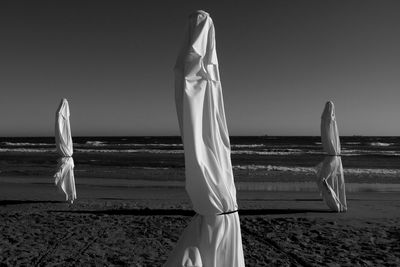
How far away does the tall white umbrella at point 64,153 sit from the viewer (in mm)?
9602

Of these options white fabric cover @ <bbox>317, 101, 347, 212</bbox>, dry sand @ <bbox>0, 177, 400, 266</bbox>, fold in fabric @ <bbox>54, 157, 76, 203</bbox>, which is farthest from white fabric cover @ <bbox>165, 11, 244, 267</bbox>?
fold in fabric @ <bbox>54, 157, 76, 203</bbox>

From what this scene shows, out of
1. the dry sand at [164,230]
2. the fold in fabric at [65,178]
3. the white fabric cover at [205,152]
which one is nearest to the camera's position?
the white fabric cover at [205,152]

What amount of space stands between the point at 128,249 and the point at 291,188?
900 centimetres

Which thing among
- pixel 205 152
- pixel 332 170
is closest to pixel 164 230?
pixel 332 170

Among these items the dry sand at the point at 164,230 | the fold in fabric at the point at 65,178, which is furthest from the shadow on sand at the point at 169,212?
the fold in fabric at the point at 65,178

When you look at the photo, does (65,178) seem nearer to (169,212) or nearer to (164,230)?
(169,212)

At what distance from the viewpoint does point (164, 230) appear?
734cm

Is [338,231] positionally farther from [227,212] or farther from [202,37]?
[202,37]

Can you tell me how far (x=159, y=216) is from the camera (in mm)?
8531

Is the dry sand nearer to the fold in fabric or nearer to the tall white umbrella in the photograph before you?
the fold in fabric

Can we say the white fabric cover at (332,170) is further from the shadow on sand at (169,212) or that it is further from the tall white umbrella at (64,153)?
the tall white umbrella at (64,153)

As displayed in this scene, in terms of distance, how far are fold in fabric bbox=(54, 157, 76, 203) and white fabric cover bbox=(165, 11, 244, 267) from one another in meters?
7.33

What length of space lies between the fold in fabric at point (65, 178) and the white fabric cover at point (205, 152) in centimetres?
733

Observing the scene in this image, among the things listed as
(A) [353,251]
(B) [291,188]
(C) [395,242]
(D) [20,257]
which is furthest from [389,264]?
(B) [291,188]
